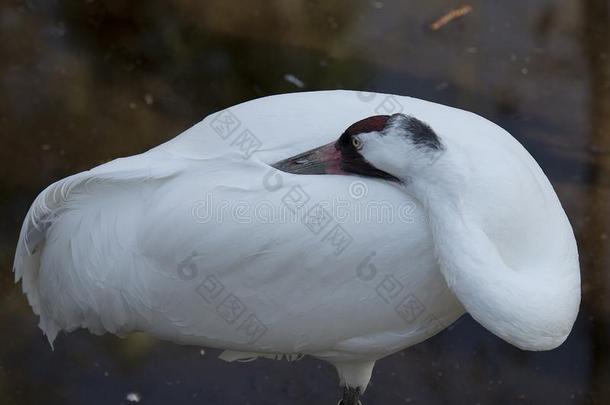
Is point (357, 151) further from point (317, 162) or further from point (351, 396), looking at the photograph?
point (351, 396)

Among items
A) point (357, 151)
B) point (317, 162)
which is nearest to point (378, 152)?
point (357, 151)

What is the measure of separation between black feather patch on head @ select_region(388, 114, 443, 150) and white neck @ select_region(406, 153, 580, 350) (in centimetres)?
5

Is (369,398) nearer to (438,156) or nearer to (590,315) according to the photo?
(590,315)

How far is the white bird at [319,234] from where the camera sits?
7.94ft

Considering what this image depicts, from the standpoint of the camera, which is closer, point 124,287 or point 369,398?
point 124,287

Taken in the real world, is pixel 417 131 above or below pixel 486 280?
above

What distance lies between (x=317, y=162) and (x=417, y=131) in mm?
285

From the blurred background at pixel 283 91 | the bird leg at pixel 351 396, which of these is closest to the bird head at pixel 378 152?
the bird leg at pixel 351 396

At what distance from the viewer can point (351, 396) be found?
10.4 feet

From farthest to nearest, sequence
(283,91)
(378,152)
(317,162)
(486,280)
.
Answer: (283,91) < (317,162) < (378,152) < (486,280)

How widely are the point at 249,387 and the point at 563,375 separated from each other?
3.37ft

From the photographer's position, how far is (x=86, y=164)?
3990 millimetres

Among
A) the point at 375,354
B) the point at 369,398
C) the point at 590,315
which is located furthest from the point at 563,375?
the point at 375,354
